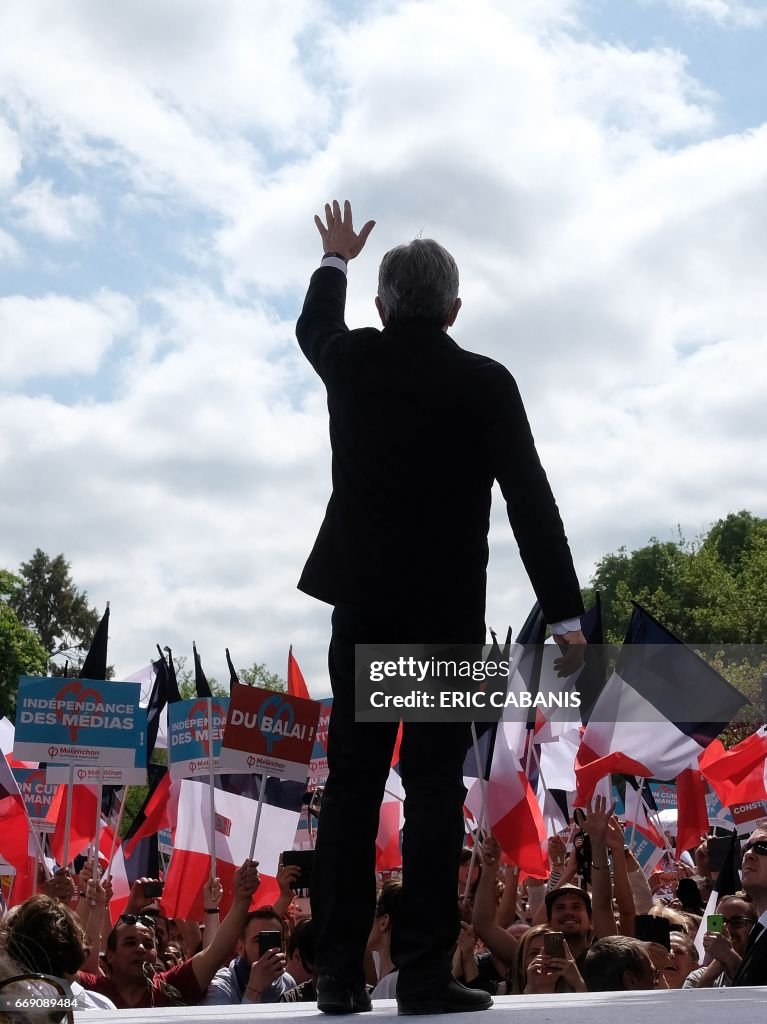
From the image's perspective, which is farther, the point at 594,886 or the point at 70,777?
the point at 70,777

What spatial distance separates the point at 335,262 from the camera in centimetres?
440

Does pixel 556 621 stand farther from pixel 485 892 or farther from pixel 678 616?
pixel 678 616

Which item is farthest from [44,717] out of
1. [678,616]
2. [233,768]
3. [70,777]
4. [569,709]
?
[678,616]

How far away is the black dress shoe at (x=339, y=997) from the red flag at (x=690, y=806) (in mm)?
10991

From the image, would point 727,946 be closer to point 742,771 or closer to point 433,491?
point 433,491

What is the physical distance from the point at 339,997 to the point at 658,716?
34.3 feet

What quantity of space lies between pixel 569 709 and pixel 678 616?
4891cm

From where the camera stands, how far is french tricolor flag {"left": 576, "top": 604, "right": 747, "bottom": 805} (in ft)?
43.2

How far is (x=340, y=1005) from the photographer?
3570mm

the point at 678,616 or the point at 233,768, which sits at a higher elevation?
the point at 678,616

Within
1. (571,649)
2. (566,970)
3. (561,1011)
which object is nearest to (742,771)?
(566,970)

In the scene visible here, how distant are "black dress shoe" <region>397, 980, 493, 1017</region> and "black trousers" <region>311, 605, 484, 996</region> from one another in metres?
0.03

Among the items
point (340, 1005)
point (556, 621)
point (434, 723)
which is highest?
point (556, 621)

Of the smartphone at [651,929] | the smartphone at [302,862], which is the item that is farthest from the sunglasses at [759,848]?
the smartphone at [302,862]
